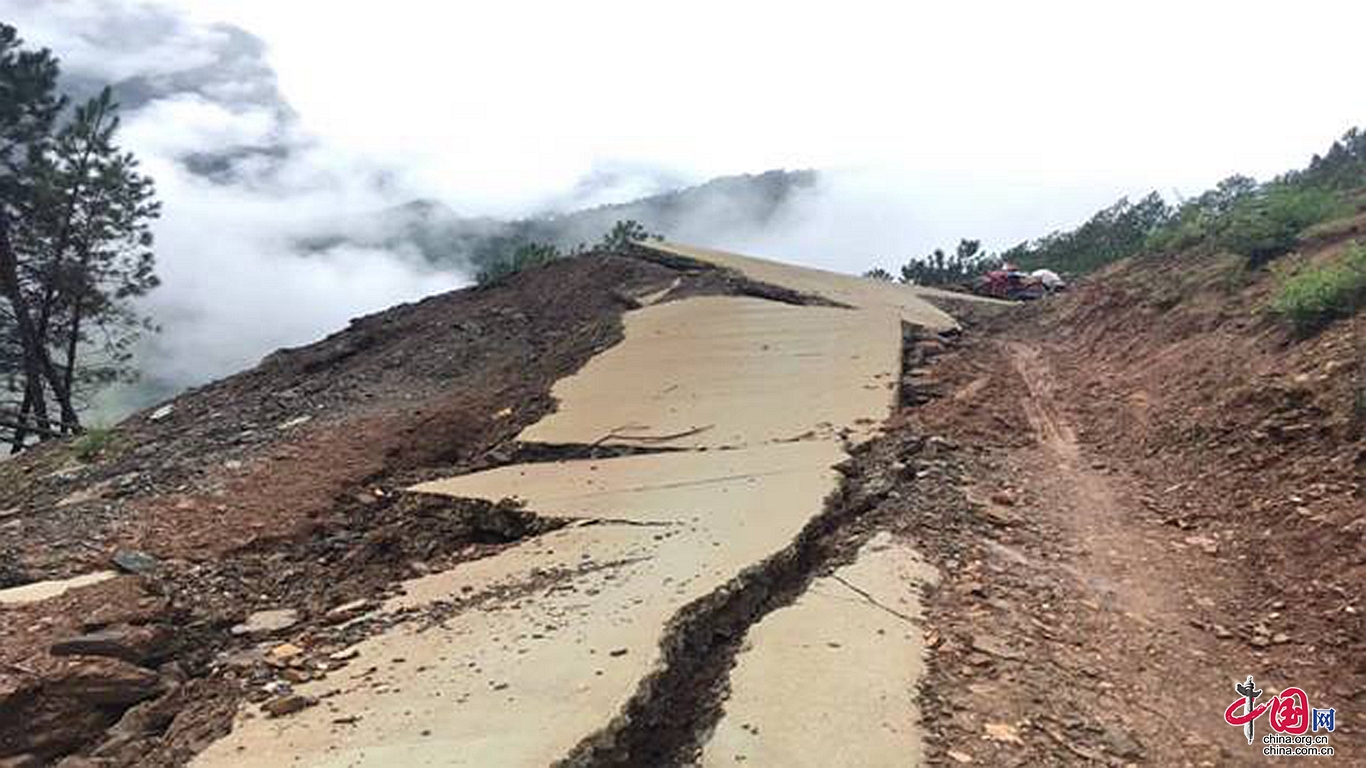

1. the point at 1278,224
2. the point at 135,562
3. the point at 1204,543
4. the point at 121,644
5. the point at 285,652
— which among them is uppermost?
the point at 1278,224

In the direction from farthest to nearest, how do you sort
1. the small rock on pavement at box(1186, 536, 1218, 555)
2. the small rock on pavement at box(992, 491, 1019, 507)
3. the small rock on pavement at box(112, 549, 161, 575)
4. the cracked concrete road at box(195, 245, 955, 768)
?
the small rock on pavement at box(992, 491, 1019, 507) < the small rock on pavement at box(112, 549, 161, 575) < the small rock on pavement at box(1186, 536, 1218, 555) < the cracked concrete road at box(195, 245, 955, 768)

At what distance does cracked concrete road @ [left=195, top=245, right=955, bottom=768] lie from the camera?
10.1ft

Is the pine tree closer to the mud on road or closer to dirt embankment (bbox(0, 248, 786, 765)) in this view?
dirt embankment (bbox(0, 248, 786, 765))

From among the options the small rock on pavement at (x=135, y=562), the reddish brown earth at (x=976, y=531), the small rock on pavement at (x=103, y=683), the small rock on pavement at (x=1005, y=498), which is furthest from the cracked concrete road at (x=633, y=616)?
the small rock on pavement at (x=135, y=562)

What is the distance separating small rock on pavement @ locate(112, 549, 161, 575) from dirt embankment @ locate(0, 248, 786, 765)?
0.02 meters

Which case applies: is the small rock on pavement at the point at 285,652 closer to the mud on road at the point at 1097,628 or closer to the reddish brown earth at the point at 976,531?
the reddish brown earth at the point at 976,531

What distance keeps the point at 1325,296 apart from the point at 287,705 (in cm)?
651

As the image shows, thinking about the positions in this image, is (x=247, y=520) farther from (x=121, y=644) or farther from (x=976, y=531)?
(x=976, y=531)

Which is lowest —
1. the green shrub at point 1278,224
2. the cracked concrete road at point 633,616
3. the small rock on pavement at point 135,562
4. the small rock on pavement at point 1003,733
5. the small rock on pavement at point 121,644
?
the small rock on pavement at point 1003,733

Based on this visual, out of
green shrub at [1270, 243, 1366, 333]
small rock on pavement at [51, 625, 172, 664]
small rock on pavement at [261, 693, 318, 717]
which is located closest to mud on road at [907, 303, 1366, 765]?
green shrub at [1270, 243, 1366, 333]

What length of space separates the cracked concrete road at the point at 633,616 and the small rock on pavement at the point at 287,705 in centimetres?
6

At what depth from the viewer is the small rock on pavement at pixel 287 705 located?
3.32 m

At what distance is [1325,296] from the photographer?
260 inches

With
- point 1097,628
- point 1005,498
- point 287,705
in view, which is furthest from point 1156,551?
point 287,705
